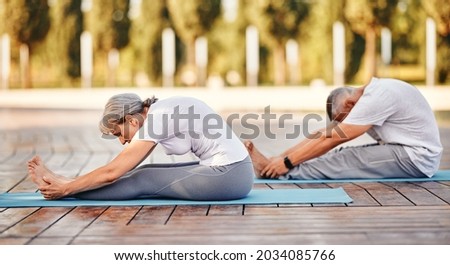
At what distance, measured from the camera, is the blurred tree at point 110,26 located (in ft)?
89.9

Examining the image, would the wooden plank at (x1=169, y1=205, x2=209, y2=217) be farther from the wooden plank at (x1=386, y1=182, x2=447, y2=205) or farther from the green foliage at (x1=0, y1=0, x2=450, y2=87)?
the green foliage at (x1=0, y1=0, x2=450, y2=87)

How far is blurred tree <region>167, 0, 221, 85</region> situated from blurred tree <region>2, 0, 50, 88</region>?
3.85 m

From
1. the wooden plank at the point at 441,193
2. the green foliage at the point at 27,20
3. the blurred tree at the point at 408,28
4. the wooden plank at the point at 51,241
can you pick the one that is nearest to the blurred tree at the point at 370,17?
the blurred tree at the point at 408,28

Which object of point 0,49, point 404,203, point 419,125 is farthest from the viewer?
point 0,49

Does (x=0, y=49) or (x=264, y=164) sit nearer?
(x=264, y=164)

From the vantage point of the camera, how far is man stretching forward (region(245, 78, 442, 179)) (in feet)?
15.9

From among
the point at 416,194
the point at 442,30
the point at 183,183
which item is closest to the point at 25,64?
the point at 442,30

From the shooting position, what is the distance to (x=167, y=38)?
27250mm

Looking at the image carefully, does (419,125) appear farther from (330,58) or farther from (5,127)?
(330,58)

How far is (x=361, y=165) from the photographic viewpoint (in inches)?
198

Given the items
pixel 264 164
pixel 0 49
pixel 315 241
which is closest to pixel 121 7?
pixel 0 49

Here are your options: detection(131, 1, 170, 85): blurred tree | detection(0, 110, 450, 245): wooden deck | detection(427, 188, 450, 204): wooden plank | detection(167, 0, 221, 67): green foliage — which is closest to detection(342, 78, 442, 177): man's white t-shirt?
detection(0, 110, 450, 245): wooden deck
